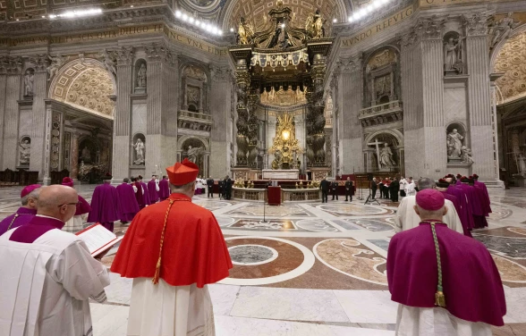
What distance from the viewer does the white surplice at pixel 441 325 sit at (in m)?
1.32

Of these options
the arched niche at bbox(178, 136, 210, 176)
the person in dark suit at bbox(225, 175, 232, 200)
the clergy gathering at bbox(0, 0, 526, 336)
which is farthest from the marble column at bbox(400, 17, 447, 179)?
the arched niche at bbox(178, 136, 210, 176)

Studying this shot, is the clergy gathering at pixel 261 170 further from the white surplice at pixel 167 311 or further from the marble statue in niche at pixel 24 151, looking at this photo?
the marble statue in niche at pixel 24 151

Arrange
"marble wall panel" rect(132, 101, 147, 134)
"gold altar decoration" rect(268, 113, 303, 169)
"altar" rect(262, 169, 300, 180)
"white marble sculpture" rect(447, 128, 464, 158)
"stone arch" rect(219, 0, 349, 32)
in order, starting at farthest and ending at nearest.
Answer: "stone arch" rect(219, 0, 349, 32) → "marble wall panel" rect(132, 101, 147, 134) → "gold altar decoration" rect(268, 113, 303, 169) → "white marble sculpture" rect(447, 128, 464, 158) → "altar" rect(262, 169, 300, 180)

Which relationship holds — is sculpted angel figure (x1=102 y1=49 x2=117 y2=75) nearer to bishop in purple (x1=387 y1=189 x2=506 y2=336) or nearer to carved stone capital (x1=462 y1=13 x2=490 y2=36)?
bishop in purple (x1=387 y1=189 x2=506 y2=336)

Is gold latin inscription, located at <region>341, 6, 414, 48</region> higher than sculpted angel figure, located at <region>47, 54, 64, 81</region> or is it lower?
higher

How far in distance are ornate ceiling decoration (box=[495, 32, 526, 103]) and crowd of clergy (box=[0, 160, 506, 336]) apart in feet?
74.8

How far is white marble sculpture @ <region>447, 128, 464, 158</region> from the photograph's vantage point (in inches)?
557

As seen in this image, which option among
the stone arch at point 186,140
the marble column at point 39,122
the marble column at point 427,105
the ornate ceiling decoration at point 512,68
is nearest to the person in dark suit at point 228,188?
the stone arch at point 186,140

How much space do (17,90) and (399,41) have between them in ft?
98.5

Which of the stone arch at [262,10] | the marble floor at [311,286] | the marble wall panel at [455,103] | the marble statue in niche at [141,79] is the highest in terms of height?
the stone arch at [262,10]

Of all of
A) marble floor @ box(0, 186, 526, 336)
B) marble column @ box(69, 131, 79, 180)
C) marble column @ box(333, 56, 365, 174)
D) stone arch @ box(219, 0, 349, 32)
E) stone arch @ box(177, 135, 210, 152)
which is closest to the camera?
marble floor @ box(0, 186, 526, 336)

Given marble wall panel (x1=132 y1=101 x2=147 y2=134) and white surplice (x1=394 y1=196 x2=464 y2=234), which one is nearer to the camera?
white surplice (x1=394 y1=196 x2=464 y2=234)

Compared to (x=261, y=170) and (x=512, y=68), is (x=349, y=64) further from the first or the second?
(x=512, y=68)

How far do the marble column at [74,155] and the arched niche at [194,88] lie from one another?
12847mm
